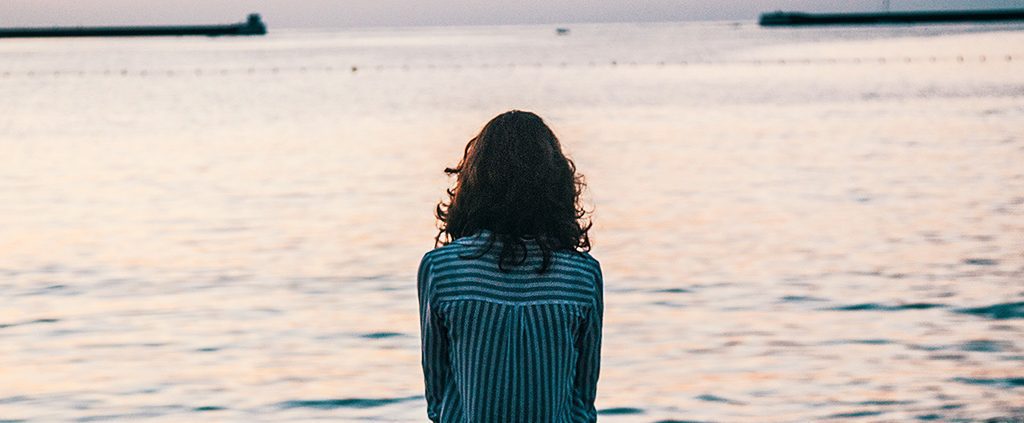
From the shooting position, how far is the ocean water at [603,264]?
8.29 metres

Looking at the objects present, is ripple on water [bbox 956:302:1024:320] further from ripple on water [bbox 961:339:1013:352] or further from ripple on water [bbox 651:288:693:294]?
ripple on water [bbox 651:288:693:294]

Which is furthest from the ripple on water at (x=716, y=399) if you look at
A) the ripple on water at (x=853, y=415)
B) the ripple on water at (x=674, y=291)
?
the ripple on water at (x=674, y=291)

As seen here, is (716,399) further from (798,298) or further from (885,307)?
(798,298)

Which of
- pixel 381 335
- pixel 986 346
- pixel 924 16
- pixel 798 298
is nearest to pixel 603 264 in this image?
pixel 798 298

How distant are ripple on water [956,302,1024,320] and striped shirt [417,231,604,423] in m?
8.01

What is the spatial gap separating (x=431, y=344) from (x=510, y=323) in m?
0.20

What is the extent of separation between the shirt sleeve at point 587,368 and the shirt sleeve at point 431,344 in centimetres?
27

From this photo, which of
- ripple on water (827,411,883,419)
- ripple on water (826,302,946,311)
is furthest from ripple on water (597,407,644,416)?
ripple on water (826,302,946,311)

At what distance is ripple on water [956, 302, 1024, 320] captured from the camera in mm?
10234

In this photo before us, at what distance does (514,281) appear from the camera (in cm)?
284

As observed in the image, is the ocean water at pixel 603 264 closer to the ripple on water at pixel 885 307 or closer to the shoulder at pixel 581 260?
the ripple on water at pixel 885 307

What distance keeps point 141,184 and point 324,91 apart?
3414 cm

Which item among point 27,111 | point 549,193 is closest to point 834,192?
point 549,193

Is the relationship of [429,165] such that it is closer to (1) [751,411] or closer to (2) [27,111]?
(1) [751,411]
